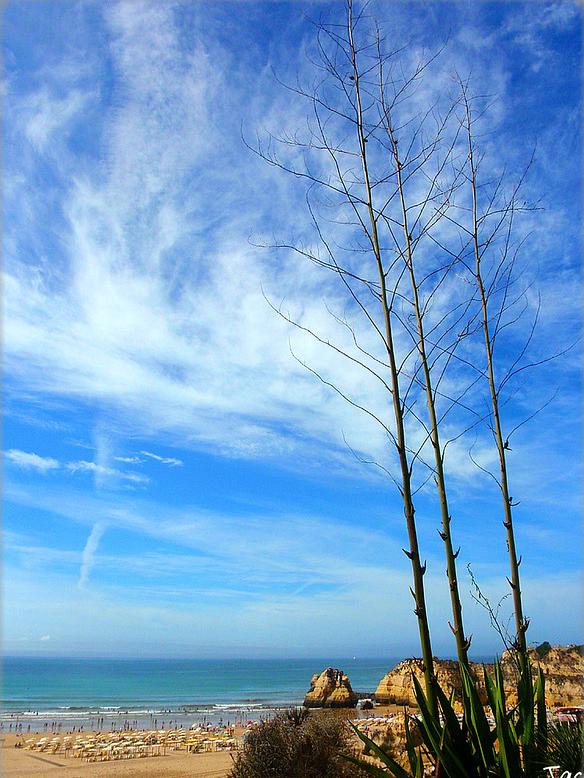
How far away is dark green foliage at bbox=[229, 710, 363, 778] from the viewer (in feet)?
20.2

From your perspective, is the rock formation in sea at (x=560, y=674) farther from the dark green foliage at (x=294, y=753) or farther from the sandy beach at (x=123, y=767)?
the sandy beach at (x=123, y=767)

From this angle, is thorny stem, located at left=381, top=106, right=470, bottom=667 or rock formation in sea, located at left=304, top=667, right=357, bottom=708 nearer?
thorny stem, located at left=381, top=106, right=470, bottom=667

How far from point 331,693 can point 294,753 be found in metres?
17.1

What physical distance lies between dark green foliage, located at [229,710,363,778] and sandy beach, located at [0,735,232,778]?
10.9 feet

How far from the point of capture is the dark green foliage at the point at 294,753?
617 centimetres

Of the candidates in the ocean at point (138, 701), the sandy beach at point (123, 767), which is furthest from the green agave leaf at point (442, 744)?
the ocean at point (138, 701)

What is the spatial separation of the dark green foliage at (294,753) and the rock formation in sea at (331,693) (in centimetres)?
1515

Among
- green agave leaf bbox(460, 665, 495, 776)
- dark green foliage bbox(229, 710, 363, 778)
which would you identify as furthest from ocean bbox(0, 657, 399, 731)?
green agave leaf bbox(460, 665, 495, 776)

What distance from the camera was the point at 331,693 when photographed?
21828 mm

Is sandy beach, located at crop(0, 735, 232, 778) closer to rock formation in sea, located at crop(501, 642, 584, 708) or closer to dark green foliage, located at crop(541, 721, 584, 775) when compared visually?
rock formation in sea, located at crop(501, 642, 584, 708)

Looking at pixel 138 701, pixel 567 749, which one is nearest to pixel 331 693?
pixel 138 701

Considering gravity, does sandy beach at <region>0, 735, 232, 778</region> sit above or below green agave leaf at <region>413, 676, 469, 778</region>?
below

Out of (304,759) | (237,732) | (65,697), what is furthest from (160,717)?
(304,759)

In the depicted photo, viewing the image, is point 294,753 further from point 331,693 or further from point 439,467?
point 331,693
